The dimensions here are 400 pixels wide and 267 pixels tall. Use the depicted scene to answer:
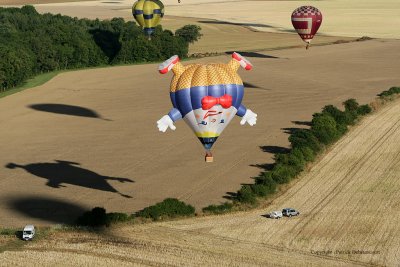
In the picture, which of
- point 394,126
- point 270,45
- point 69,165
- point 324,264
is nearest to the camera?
point 324,264

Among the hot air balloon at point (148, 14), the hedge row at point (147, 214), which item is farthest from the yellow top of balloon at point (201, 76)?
the hot air balloon at point (148, 14)

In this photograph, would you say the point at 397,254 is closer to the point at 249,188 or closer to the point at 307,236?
the point at 307,236

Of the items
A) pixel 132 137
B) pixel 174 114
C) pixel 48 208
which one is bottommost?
pixel 132 137

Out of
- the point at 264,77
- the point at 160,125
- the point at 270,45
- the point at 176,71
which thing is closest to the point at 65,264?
the point at 160,125

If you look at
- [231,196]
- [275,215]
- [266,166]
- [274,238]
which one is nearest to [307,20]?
[266,166]

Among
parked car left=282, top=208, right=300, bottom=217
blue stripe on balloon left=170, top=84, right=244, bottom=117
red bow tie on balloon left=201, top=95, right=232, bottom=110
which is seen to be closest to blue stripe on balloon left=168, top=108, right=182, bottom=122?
blue stripe on balloon left=170, top=84, right=244, bottom=117

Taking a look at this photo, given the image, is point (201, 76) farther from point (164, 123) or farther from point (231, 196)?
point (231, 196)
